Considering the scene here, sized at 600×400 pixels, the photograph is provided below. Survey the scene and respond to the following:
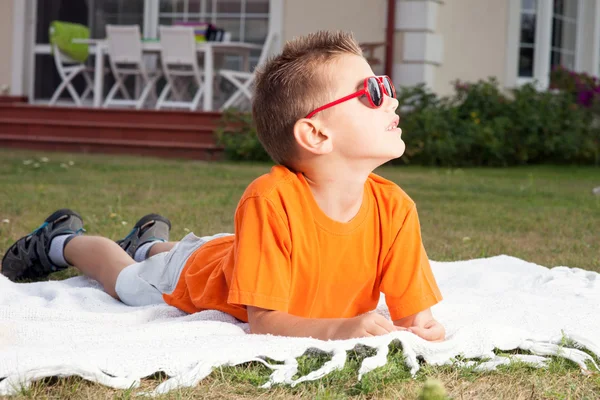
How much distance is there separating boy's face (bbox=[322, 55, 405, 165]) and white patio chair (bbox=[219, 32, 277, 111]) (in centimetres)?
866

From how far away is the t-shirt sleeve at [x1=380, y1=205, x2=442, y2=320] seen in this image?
2523 mm

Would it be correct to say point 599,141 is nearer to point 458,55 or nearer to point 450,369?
point 458,55

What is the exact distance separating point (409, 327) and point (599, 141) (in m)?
9.63

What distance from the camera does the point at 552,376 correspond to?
7.11ft

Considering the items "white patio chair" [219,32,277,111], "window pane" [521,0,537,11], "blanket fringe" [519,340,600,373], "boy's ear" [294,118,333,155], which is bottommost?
"blanket fringe" [519,340,600,373]

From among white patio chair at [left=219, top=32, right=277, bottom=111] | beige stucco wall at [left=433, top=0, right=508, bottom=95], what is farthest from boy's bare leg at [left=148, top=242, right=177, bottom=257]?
beige stucco wall at [left=433, top=0, right=508, bottom=95]

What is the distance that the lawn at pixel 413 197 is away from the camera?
80.7 inches

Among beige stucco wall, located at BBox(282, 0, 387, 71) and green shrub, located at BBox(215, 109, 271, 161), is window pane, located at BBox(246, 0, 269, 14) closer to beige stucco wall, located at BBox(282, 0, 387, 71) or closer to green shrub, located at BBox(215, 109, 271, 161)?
beige stucco wall, located at BBox(282, 0, 387, 71)

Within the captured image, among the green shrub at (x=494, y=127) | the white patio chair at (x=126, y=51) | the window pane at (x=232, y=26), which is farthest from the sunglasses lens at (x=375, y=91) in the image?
the window pane at (x=232, y=26)

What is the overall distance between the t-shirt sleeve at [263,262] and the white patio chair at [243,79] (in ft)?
28.7

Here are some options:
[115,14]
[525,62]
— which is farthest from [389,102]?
[115,14]

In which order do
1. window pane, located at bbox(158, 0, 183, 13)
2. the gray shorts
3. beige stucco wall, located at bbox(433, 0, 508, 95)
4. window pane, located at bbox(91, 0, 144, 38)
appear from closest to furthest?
the gray shorts → beige stucco wall, located at bbox(433, 0, 508, 95) → window pane, located at bbox(158, 0, 183, 13) → window pane, located at bbox(91, 0, 144, 38)

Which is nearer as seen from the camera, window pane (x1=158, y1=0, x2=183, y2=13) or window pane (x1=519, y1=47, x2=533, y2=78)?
window pane (x1=519, y1=47, x2=533, y2=78)

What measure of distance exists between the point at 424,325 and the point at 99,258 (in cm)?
140
